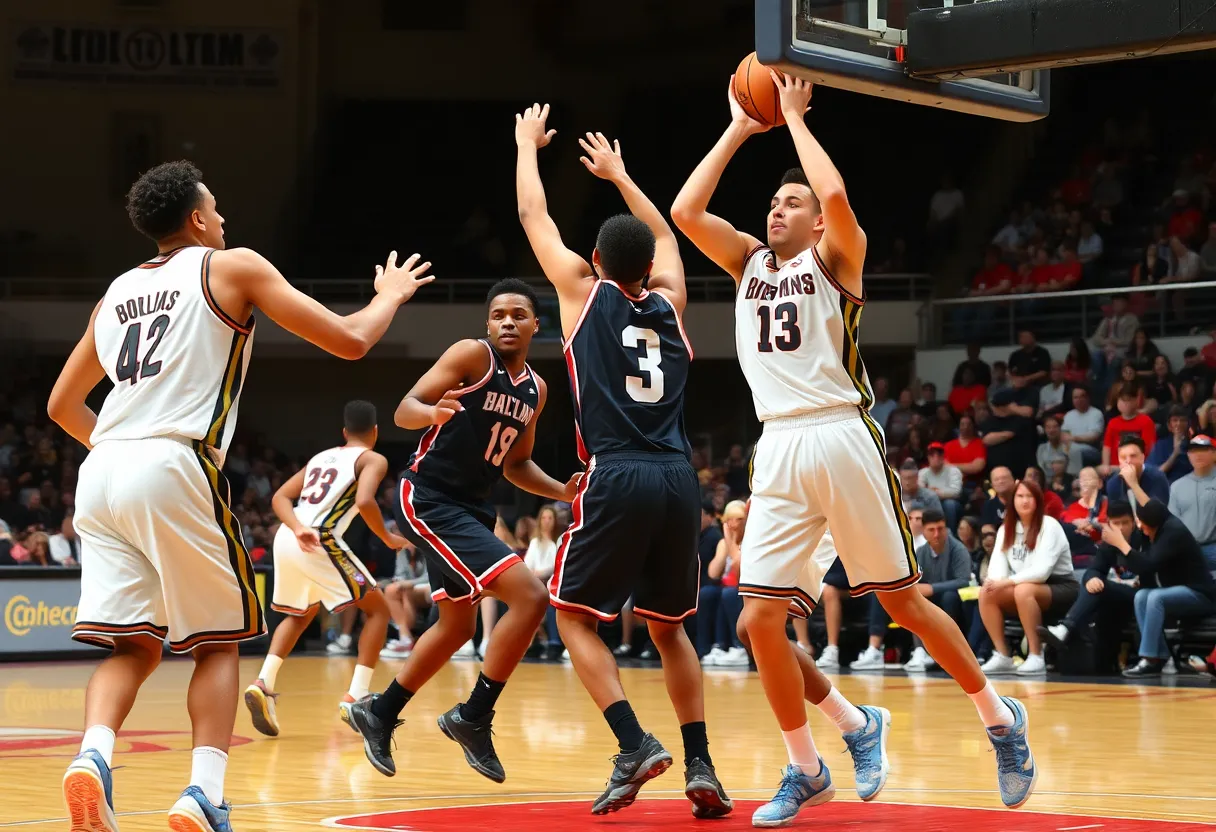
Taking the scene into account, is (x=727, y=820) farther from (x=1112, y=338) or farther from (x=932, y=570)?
(x=1112, y=338)

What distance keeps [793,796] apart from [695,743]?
15.1 inches

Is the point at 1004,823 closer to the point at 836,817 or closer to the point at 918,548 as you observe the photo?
the point at 836,817

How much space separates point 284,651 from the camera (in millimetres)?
9258

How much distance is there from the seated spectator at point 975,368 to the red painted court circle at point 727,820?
12.4m

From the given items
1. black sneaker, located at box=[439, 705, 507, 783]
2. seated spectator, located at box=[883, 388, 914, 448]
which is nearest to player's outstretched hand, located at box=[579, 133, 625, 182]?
black sneaker, located at box=[439, 705, 507, 783]

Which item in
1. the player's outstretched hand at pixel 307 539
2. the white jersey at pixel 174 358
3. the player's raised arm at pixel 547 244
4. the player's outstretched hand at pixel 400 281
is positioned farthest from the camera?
the player's outstretched hand at pixel 307 539

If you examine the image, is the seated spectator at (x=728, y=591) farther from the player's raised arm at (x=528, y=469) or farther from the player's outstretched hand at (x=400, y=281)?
the player's outstretched hand at (x=400, y=281)

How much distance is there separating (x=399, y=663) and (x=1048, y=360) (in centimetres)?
749

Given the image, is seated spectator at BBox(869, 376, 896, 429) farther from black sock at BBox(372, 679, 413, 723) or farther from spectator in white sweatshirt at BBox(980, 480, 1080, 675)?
black sock at BBox(372, 679, 413, 723)

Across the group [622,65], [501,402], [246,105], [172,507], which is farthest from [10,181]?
[172,507]

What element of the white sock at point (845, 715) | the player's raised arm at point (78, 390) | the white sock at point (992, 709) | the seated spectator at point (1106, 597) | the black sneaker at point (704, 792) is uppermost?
the player's raised arm at point (78, 390)

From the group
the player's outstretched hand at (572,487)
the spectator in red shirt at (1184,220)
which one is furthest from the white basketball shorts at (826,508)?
the spectator in red shirt at (1184,220)

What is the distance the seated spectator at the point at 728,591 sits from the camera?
1418cm

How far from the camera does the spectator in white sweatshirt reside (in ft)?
40.8
